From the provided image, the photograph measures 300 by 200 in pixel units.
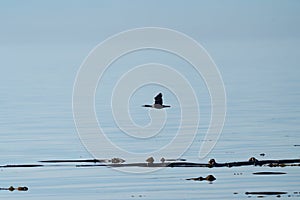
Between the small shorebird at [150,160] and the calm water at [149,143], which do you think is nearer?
the calm water at [149,143]

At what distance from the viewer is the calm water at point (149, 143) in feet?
81.1

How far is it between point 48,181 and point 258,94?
64.4 feet

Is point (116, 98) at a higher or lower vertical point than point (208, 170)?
higher

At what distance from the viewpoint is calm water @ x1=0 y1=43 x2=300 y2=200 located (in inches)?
974

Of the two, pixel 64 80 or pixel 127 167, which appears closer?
pixel 127 167

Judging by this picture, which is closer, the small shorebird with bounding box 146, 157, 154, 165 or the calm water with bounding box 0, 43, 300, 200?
the calm water with bounding box 0, 43, 300, 200

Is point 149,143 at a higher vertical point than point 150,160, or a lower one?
higher

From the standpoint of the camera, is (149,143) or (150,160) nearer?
(150,160)

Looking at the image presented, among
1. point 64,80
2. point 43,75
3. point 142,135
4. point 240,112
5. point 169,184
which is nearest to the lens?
point 169,184

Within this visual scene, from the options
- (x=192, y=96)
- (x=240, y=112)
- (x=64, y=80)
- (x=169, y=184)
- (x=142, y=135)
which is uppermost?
(x=64, y=80)

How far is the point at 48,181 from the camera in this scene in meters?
25.9

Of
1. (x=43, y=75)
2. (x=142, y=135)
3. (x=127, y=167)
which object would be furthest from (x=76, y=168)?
(x=43, y=75)

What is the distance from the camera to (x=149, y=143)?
103ft

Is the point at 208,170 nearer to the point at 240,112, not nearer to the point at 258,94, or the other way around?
the point at 240,112
